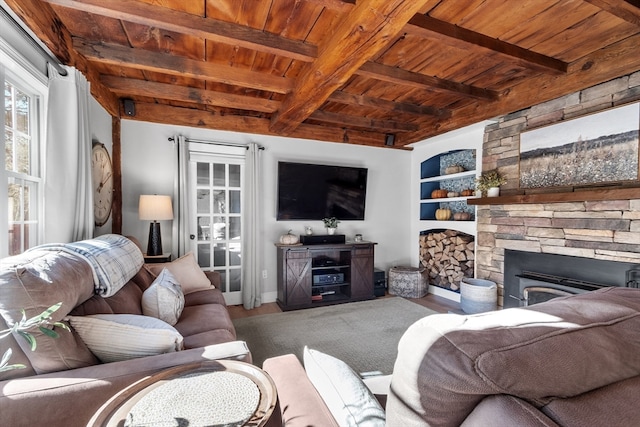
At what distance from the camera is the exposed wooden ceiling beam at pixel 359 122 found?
3.51m

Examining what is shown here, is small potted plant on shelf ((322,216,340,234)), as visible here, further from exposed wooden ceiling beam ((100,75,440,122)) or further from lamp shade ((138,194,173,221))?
lamp shade ((138,194,173,221))

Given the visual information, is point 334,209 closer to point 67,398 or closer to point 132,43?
point 132,43

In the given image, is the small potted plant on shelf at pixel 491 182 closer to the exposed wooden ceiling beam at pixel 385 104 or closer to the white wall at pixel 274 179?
the exposed wooden ceiling beam at pixel 385 104

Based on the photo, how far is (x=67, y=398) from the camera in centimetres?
93

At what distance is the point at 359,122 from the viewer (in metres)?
3.75

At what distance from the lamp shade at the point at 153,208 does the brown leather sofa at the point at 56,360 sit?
1556mm

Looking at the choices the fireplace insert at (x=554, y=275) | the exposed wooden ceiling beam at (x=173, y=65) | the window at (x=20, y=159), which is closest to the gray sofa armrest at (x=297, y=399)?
the window at (x=20, y=159)

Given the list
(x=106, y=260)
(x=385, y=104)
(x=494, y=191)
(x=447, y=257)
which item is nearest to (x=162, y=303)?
(x=106, y=260)

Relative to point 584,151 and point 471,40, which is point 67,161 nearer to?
point 471,40

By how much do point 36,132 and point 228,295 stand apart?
2.53 metres

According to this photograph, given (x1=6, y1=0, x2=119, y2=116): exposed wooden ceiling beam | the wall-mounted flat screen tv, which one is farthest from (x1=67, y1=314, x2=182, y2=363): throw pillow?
the wall-mounted flat screen tv

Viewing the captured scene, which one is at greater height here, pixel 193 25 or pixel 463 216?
pixel 193 25

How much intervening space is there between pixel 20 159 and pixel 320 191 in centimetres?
293

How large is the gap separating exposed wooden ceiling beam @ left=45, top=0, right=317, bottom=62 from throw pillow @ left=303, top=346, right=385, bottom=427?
6.68ft
